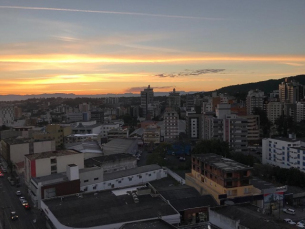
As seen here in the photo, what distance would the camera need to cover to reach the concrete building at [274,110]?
28578 millimetres

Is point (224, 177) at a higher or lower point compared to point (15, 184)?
higher

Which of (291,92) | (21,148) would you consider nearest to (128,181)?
(21,148)

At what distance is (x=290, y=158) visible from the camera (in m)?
13.5

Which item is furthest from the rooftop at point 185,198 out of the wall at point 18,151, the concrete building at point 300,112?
the concrete building at point 300,112

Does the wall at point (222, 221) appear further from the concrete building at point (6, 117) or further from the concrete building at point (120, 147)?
the concrete building at point (6, 117)

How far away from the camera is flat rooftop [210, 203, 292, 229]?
6.39m

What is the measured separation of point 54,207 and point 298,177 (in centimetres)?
813

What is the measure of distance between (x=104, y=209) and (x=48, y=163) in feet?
14.5

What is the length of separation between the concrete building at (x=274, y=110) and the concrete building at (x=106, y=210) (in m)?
23.2

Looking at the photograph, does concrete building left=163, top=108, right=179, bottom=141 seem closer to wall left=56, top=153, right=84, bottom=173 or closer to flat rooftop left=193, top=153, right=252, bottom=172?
wall left=56, top=153, right=84, bottom=173

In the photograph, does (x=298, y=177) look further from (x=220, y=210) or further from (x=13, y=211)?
(x=13, y=211)

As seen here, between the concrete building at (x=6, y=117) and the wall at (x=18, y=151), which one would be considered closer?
the wall at (x=18, y=151)

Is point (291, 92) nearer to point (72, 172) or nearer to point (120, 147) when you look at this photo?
point (120, 147)

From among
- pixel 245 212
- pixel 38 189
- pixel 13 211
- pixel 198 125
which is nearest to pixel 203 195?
pixel 245 212
